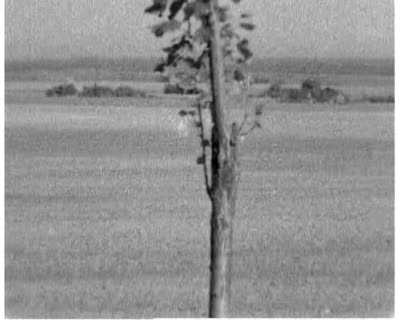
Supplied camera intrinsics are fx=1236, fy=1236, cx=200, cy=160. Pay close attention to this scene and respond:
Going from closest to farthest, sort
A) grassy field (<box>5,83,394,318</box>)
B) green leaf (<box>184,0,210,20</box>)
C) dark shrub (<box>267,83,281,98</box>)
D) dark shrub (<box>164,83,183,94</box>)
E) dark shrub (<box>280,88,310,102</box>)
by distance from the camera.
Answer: green leaf (<box>184,0,210,20</box>) → dark shrub (<box>164,83,183,94</box>) → grassy field (<box>5,83,394,318</box>) → dark shrub (<box>267,83,281,98</box>) → dark shrub (<box>280,88,310,102</box>)

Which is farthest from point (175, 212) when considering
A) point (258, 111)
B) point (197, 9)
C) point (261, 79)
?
point (197, 9)

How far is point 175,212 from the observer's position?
730 cm

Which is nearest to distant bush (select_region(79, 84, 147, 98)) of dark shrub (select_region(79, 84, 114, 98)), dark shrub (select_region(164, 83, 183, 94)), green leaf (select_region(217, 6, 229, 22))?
dark shrub (select_region(79, 84, 114, 98))

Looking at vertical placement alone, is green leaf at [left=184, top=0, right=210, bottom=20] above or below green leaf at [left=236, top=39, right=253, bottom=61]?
above

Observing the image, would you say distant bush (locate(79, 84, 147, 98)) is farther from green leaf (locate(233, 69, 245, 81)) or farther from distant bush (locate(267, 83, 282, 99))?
green leaf (locate(233, 69, 245, 81))

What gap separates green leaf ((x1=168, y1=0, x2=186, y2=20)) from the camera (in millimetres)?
5152

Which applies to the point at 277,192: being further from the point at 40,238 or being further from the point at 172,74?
the point at 172,74

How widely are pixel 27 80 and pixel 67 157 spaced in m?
1.09

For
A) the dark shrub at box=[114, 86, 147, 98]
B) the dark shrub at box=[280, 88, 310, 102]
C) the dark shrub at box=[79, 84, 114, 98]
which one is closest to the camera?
the dark shrub at box=[280, 88, 310, 102]

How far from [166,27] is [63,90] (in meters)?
2.26

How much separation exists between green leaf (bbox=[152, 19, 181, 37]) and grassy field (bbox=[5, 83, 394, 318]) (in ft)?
1.80

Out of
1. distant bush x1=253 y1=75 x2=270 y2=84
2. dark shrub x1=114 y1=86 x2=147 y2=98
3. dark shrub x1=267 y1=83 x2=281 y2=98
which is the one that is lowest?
dark shrub x1=114 y1=86 x2=147 y2=98

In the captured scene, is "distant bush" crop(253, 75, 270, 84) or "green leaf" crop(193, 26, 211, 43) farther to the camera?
"distant bush" crop(253, 75, 270, 84)

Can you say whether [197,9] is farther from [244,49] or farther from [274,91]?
[274,91]
